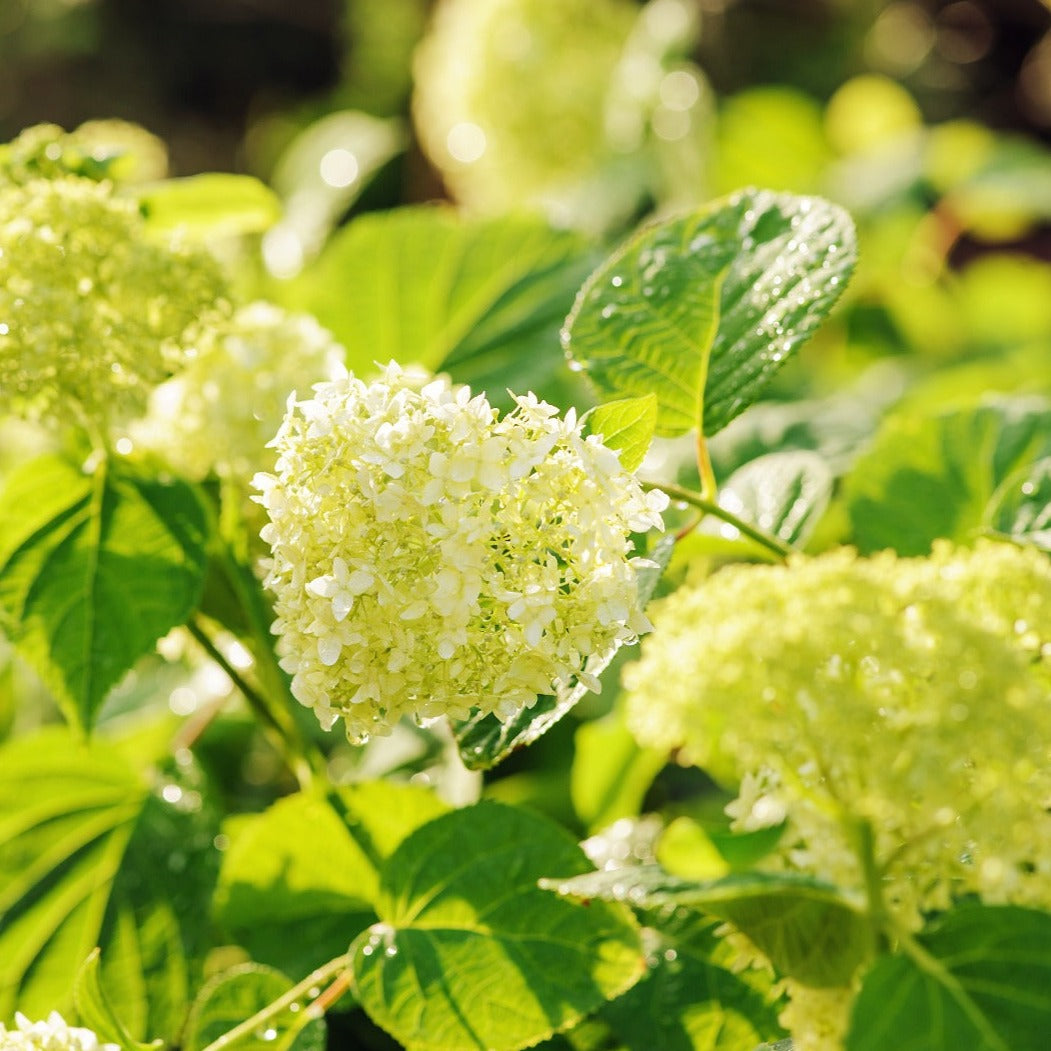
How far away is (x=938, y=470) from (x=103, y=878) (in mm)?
598

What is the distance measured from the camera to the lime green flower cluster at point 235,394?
738mm

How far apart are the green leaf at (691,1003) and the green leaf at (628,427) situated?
277 millimetres

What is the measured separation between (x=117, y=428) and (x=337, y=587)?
34cm

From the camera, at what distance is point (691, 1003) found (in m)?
0.65

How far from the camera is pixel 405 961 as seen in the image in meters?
0.58

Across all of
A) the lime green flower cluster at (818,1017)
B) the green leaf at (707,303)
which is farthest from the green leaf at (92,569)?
the lime green flower cluster at (818,1017)

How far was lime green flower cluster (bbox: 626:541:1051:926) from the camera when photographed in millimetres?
452

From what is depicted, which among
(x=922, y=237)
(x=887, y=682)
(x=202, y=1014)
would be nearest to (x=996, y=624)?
(x=887, y=682)

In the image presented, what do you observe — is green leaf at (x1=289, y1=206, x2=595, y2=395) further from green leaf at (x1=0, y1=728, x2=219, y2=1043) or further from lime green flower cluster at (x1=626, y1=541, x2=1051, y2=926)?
lime green flower cluster at (x1=626, y1=541, x2=1051, y2=926)

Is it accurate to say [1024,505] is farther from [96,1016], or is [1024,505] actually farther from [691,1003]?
[96,1016]

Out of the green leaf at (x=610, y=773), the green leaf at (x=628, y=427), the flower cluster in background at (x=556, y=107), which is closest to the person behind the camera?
the green leaf at (x=628, y=427)

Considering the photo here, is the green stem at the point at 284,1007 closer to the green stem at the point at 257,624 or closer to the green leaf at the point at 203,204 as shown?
the green stem at the point at 257,624

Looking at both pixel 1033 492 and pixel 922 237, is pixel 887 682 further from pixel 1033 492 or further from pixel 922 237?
pixel 922 237

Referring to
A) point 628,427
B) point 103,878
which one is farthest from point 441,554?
point 103,878
